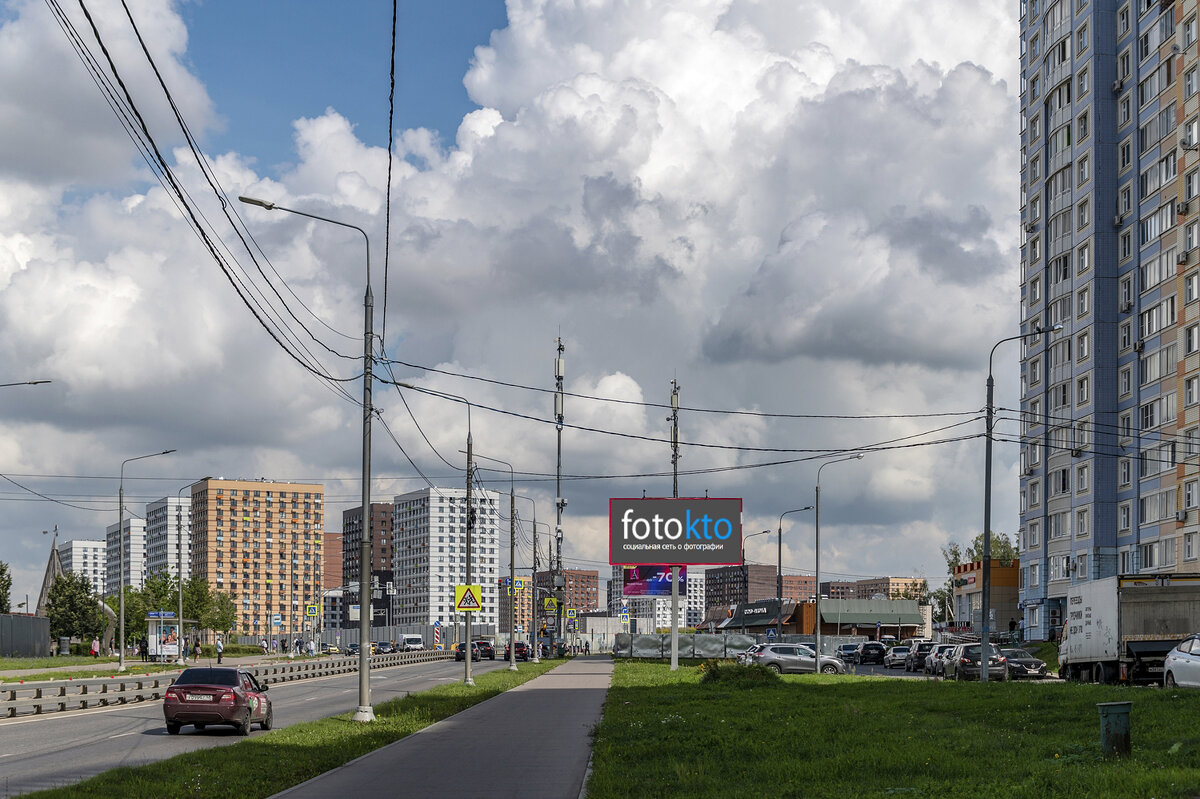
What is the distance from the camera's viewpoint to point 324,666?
6512 cm

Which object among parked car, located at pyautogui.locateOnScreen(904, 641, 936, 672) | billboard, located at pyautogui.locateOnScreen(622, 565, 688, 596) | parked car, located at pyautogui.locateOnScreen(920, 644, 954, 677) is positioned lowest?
parked car, located at pyautogui.locateOnScreen(904, 641, 936, 672)

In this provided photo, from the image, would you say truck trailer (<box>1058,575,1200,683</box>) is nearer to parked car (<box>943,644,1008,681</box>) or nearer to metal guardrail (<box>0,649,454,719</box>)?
parked car (<box>943,644,1008,681</box>)

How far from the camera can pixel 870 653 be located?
8231 centimetres

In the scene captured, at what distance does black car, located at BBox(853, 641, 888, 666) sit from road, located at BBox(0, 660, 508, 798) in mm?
44157

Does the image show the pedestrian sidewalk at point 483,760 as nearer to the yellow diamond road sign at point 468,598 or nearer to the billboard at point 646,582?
the yellow diamond road sign at point 468,598

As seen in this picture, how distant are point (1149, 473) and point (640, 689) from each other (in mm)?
42206

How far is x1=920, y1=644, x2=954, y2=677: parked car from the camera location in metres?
58.2

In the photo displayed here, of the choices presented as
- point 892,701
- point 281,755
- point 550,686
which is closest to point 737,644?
point 550,686

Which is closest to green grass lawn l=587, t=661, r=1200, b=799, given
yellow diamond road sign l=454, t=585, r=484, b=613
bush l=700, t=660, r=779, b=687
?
bush l=700, t=660, r=779, b=687

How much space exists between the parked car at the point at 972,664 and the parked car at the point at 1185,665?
60.2 ft

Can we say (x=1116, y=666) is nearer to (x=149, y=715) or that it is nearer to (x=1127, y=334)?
(x=149, y=715)

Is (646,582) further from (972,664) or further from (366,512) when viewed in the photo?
(366,512)

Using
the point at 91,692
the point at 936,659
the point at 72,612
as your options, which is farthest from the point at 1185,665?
the point at 72,612

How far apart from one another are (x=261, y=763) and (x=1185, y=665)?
21207mm
